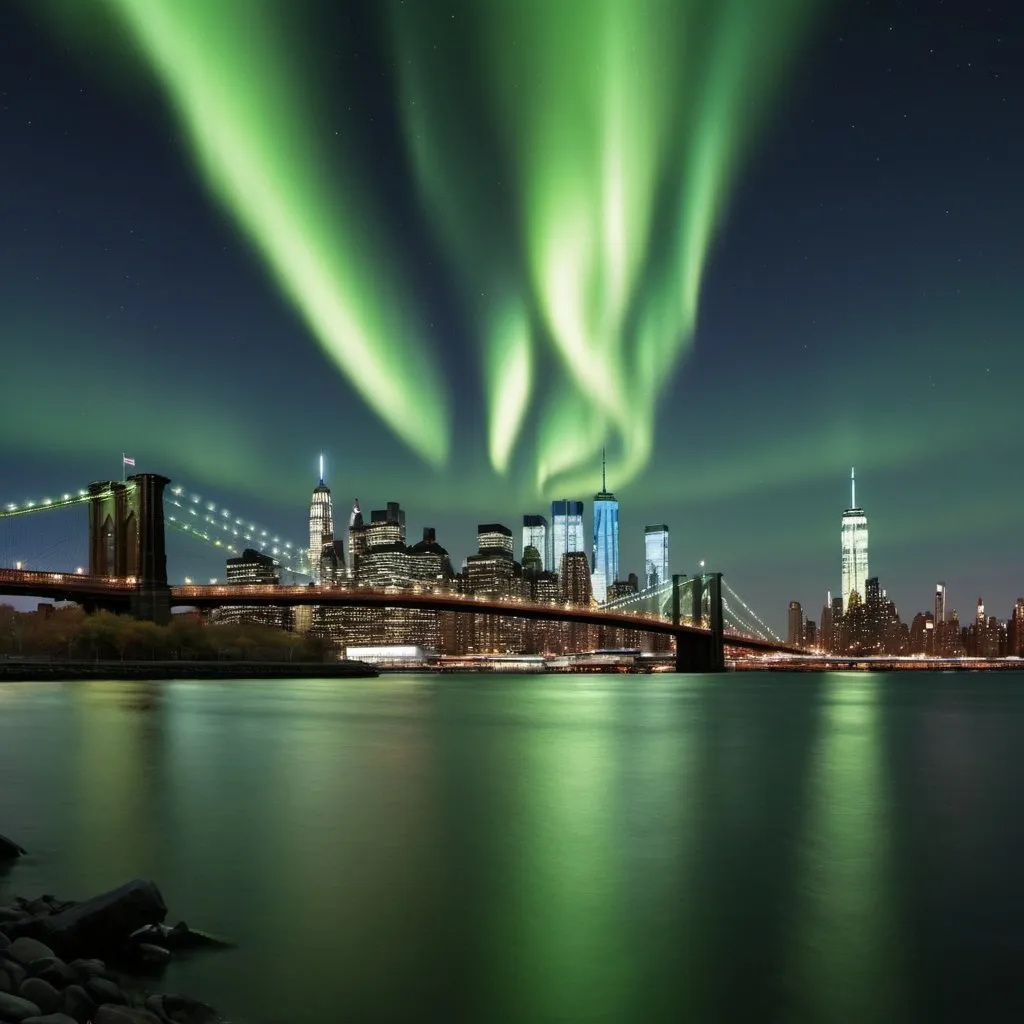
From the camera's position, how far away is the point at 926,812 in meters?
16.2

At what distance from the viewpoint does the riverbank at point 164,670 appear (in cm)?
6550

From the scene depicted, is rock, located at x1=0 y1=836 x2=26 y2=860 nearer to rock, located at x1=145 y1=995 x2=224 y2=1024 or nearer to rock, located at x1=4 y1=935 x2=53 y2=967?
rock, located at x1=4 y1=935 x2=53 y2=967

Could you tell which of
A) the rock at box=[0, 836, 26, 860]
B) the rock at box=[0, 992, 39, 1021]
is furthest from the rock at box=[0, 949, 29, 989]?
the rock at box=[0, 836, 26, 860]

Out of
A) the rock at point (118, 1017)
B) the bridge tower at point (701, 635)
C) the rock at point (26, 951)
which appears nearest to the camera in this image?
the rock at point (118, 1017)

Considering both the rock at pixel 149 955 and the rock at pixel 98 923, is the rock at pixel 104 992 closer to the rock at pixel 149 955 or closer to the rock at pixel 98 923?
the rock at pixel 98 923

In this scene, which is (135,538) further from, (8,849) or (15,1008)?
(15,1008)

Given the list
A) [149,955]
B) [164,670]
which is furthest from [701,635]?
[149,955]

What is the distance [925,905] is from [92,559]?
317 feet

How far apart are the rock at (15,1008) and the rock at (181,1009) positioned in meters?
0.79

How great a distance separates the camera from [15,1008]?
5.09 metres

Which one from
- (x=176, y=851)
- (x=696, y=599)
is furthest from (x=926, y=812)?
(x=696, y=599)

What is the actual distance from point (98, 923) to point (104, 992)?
137cm

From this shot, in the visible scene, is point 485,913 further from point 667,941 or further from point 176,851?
point 176,851

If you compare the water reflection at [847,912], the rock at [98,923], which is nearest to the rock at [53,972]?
the rock at [98,923]
